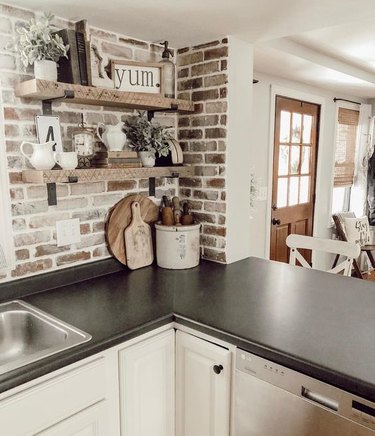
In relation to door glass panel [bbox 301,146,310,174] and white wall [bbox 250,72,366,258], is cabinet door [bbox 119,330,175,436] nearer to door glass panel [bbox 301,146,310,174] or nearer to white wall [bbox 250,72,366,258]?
white wall [bbox 250,72,366,258]

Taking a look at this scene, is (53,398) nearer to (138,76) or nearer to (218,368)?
(218,368)

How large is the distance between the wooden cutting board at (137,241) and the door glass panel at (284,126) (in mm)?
1848

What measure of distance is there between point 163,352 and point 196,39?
1513mm

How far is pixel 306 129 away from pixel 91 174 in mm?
2709

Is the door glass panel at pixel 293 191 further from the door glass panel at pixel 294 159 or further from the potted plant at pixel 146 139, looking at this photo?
the potted plant at pixel 146 139

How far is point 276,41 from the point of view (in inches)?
92.5

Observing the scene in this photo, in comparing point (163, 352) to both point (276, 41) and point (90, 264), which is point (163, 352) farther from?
point (276, 41)

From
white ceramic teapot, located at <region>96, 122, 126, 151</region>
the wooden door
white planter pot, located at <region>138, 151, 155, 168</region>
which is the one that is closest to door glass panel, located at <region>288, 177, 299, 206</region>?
the wooden door

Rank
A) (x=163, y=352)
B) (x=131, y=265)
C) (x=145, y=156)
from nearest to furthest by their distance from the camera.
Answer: (x=163, y=352)
(x=145, y=156)
(x=131, y=265)

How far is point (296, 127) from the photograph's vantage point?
143 inches

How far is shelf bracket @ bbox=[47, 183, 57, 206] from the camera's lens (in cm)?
175

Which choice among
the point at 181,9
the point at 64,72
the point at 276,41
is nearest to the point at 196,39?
the point at 181,9

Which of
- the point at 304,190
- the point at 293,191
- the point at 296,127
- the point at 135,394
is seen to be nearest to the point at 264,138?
the point at 296,127

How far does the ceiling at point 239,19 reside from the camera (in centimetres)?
155
